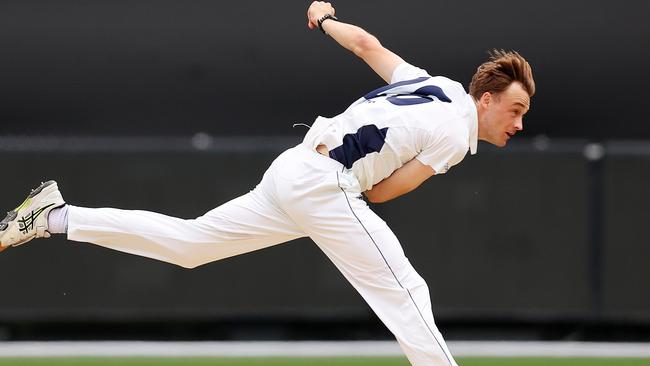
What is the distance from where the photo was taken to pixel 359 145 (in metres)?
5.72

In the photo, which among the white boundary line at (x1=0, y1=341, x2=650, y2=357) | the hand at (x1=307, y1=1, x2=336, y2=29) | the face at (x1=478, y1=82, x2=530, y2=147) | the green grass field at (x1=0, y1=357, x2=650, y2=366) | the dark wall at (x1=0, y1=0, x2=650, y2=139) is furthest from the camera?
the dark wall at (x1=0, y1=0, x2=650, y2=139)

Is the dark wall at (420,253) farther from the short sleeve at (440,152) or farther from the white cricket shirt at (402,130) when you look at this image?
the short sleeve at (440,152)

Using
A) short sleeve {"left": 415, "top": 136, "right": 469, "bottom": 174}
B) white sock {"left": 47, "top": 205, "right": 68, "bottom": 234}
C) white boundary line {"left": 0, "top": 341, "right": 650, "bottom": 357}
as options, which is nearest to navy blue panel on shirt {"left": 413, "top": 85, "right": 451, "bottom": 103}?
short sleeve {"left": 415, "top": 136, "right": 469, "bottom": 174}

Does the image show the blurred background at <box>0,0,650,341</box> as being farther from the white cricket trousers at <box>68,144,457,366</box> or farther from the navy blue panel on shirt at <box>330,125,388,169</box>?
the navy blue panel on shirt at <box>330,125,388,169</box>

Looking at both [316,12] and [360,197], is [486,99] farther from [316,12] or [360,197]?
[316,12]

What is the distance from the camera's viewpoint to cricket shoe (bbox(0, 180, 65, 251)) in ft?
19.7

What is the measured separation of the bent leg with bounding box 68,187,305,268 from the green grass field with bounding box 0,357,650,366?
2.52m

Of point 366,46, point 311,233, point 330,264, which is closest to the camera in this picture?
point 311,233

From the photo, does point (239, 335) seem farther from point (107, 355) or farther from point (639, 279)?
point (639, 279)

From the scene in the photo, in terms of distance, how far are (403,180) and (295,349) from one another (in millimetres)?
3796

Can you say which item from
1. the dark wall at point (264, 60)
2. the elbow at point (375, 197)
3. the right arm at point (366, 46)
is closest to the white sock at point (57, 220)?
the elbow at point (375, 197)

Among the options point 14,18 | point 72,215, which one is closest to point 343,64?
point 14,18

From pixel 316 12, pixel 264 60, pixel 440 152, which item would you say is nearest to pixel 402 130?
pixel 440 152

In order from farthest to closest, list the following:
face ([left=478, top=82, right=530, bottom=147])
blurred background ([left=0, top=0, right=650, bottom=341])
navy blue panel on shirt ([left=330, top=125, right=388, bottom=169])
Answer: blurred background ([left=0, top=0, right=650, bottom=341]) → face ([left=478, top=82, right=530, bottom=147]) → navy blue panel on shirt ([left=330, top=125, right=388, bottom=169])
